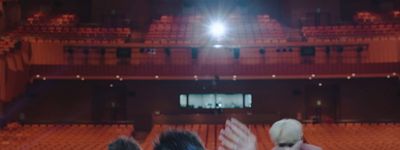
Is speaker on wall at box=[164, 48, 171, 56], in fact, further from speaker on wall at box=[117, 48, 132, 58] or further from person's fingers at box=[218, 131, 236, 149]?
person's fingers at box=[218, 131, 236, 149]

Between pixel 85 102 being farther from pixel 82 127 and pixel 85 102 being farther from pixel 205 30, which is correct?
pixel 205 30

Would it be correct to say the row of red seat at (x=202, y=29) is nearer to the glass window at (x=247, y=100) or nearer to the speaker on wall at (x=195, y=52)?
the speaker on wall at (x=195, y=52)

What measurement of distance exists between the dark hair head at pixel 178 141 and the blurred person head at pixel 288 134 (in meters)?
0.11

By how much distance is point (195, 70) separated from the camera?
7320 millimetres

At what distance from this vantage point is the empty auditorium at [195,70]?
723 cm

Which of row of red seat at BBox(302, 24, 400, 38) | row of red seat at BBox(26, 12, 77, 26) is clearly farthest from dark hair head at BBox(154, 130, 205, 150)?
row of red seat at BBox(26, 12, 77, 26)

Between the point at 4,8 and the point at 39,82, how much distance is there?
1051mm

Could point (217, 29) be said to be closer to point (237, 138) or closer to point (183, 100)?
point (183, 100)

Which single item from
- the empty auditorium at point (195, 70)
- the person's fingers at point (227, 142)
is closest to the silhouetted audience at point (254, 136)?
the person's fingers at point (227, 142)

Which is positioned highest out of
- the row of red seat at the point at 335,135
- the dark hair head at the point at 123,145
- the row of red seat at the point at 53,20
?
the row of red seat at the point at 53,20

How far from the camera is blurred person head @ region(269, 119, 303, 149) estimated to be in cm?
87

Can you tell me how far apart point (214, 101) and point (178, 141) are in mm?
7191

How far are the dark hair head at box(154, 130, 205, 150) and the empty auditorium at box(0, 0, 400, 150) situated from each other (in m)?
5.58

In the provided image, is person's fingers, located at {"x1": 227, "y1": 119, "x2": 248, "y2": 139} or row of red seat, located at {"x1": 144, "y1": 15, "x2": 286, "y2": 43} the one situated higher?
row of red seat, located at {"x1": 144, "y1": 15, "x2": 286, "y2": 43}
